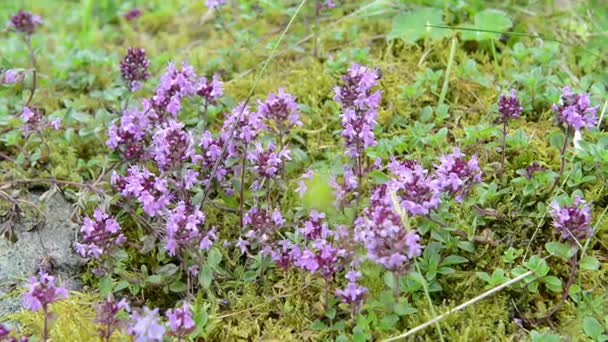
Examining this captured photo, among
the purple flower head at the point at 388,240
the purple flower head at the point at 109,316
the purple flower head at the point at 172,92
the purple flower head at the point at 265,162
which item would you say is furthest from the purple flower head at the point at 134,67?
the purple flower head at the point at 388,240

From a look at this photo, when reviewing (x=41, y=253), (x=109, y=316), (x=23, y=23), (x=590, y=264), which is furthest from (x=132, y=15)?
(x=590, y=264)

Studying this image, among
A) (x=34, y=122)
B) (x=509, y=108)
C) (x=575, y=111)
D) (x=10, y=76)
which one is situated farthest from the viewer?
(x=10, y=76)

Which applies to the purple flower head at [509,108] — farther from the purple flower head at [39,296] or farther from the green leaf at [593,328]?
the purple flower head at [39,296]

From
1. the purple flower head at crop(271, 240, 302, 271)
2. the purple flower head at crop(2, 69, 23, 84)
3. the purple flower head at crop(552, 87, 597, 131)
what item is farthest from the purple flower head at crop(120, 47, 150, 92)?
the purple flower head at crop(552, 87, 597, 131)

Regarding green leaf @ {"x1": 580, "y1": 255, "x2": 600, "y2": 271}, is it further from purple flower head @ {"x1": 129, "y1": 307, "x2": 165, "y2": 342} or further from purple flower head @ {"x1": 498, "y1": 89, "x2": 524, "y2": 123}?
purple flower head @ {"x1": 129, "y1": 307, "x2": 165, "y2": 342}

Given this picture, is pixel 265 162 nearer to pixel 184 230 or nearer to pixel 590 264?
pixel 184 230

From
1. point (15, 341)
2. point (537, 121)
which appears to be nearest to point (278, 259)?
A: point (15, 341)
